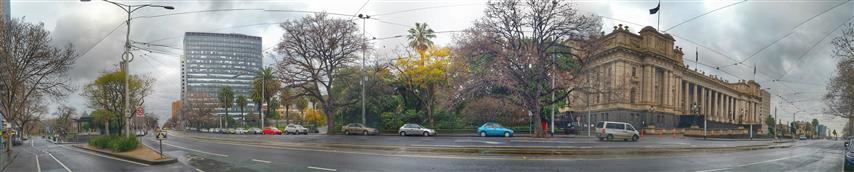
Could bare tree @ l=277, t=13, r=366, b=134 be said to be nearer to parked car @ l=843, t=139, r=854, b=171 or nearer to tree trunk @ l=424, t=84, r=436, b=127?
tree trunk @ l=424, t=84, r=436, b=127

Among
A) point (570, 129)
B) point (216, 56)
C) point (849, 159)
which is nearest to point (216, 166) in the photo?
point (849, 159)

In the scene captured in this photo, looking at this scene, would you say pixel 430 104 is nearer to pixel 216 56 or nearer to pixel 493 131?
pixel 493 131

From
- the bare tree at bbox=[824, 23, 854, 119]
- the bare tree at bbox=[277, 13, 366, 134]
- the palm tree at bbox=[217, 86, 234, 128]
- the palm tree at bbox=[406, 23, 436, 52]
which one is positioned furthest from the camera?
the palm tree at bbox=[217, 86, 234, 128]

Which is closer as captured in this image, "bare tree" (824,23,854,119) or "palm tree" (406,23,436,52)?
"bare tree" (824,23,854,119)

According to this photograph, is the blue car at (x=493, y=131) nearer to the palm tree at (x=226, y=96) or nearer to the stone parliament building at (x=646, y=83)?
the stone parliament building at (x=646, y=83)

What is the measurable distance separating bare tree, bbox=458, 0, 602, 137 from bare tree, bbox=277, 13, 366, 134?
484 inches

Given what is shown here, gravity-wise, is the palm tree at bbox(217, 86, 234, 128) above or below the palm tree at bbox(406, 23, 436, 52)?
below

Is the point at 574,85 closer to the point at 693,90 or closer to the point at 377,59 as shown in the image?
the point at 377,59

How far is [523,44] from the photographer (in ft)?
135

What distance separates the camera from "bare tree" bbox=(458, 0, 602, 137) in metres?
38.4

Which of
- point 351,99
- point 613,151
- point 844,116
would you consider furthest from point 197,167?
point 844,116

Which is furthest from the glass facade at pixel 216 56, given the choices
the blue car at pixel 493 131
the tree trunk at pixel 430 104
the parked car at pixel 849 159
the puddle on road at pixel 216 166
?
the parked car at pixel 849 159

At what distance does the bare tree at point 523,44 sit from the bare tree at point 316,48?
484 inches

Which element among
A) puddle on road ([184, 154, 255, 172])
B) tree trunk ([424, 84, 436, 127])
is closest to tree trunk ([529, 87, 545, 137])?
tree trunk ([424, 84, 436, 127])
